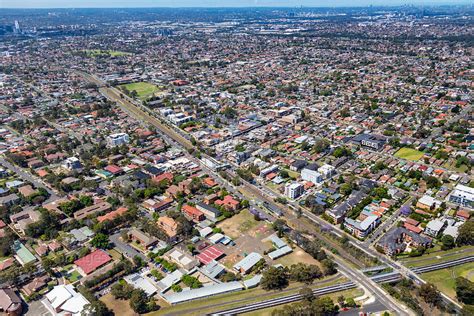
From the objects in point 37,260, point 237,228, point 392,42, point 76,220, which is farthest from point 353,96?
point 392,42

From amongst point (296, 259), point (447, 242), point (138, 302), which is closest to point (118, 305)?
point (138, 302)

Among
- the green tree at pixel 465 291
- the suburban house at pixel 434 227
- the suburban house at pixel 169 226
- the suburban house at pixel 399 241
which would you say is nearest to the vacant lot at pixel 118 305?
the suburban house at pixel 169 226

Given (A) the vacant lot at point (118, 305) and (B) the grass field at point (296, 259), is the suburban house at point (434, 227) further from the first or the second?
(A) the vacant lot at point (118, 305)

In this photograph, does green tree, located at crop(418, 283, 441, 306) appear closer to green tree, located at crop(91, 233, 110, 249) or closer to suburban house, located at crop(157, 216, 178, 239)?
suburban house, located at crop(157, 216, 178, 239)

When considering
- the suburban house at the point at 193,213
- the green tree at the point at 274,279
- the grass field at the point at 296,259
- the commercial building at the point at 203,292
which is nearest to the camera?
the commercial building at the point at 203,292

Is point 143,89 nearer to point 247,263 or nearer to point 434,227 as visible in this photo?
point 247,263

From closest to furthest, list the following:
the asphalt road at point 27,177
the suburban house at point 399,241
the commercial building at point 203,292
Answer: the commercial building at point 203,292 → the suburban house at point 399,241 → the asphalt road at point 27,177

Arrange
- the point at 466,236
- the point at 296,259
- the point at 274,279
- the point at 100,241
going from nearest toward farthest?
the point at 274,279 < the point at 296,259 < the point at 466,236 < the point at 100,241

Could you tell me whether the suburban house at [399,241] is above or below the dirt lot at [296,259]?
above
